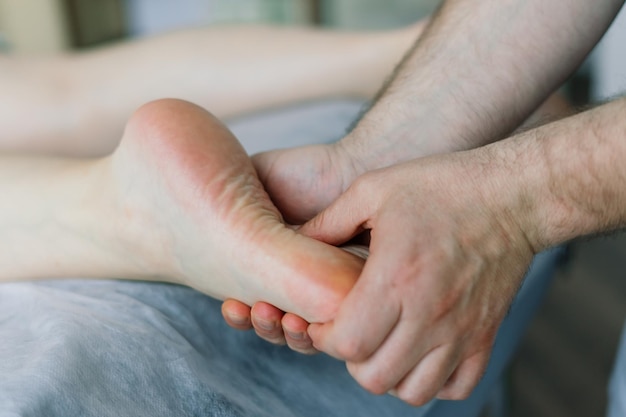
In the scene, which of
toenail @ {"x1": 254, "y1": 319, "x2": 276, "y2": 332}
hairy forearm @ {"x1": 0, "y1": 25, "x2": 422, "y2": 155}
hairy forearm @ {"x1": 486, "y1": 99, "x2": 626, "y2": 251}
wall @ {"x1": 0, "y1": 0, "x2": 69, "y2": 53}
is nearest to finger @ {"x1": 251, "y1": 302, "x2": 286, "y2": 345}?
toenail @ {"x1": 254, "y1": 319, "x2": 276, "y2": 332}

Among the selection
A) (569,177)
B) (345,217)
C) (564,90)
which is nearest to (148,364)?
(345,217)

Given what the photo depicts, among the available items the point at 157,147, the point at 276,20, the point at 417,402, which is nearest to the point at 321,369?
the point at 417,402

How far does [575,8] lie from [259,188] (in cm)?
38

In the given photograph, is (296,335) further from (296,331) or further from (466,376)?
(466,376)

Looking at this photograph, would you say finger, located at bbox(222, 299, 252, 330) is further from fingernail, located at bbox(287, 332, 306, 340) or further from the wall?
the wall

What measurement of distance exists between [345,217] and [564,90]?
6.46 ft

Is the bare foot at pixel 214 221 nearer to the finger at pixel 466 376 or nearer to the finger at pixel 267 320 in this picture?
the finger at pixel 267 320

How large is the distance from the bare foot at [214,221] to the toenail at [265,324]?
0.02 metres

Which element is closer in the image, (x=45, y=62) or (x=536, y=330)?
(x=45, y=62)

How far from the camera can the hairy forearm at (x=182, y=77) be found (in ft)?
3.19

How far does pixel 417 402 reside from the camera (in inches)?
22.0

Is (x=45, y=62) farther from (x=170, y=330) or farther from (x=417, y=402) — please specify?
(x=417, y=402)

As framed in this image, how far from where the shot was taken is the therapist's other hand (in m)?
0.51

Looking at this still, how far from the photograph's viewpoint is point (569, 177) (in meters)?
0.56
